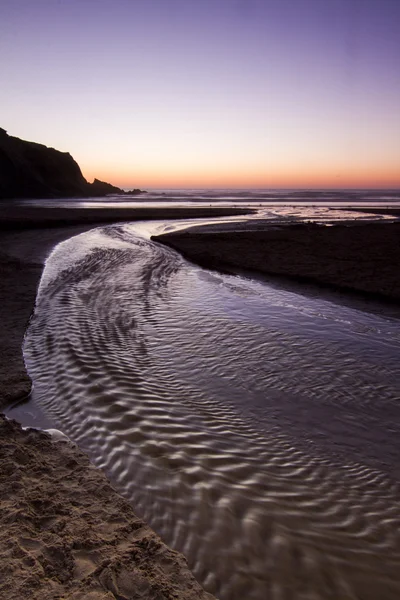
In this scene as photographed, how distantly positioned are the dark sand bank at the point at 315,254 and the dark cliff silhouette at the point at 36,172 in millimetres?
71170

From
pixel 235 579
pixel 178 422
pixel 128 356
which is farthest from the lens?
pixel 128 356

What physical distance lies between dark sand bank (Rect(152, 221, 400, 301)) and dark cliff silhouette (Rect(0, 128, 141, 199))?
233ft

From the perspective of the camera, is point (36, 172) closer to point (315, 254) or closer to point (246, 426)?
point (315, 254)

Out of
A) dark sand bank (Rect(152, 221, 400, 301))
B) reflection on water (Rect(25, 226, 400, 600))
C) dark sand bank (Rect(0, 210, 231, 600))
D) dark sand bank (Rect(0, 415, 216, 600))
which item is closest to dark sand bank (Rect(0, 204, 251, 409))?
reflection on water (Rect(25, 226, 400, 600))

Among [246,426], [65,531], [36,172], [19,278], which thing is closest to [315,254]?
[19,278]

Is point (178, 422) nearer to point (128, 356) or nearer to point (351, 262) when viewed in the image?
point (128, 356)

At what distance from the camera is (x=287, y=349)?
7988 mm

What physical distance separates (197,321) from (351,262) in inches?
369

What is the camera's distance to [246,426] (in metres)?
5.22

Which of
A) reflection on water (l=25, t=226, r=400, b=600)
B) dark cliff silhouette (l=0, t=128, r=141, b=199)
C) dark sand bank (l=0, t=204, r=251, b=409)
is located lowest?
reflection on water (l=25, t=226, r=400, b=600)

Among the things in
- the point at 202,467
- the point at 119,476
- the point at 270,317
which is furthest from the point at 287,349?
the point at 119,476

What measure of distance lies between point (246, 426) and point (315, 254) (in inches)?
561

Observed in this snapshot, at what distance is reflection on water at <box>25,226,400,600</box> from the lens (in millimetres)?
3270

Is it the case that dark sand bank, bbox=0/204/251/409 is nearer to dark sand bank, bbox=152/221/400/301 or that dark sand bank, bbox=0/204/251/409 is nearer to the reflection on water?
the reflection on water
